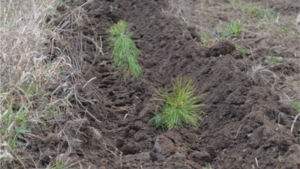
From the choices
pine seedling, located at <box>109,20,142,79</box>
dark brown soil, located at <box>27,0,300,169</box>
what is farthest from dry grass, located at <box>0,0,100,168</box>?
pine seedling, located at <box>109,20,142,79</box>

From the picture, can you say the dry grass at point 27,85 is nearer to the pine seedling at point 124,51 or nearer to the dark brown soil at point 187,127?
the dark brown soil at point 187,127

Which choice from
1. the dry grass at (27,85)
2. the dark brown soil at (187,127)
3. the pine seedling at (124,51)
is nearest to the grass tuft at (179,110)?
the dark brown soil at (187,127)

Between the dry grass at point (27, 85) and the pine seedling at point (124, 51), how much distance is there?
47cm

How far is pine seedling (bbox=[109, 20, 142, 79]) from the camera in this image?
4609 millimetres

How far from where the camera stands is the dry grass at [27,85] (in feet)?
9.70

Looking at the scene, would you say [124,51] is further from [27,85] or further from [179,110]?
[27,85]

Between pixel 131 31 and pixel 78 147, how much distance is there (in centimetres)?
246

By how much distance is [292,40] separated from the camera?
5215 millimetres

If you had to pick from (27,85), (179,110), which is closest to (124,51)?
(179,110)

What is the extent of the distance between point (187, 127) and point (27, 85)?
3.55 feet

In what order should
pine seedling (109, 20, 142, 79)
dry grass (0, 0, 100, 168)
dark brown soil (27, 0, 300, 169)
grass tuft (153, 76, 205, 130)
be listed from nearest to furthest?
dry grass (0, 0, 100, 168) < dark brown soil (27, 0, 300, 169) < grass tuft (153, 76, 205, 130) < pine seedling (109, 20, 142, 79)

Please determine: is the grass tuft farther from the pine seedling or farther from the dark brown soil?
the pine seedling

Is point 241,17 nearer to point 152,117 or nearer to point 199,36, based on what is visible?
point 199,36

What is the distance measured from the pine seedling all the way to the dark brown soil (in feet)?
0.25
